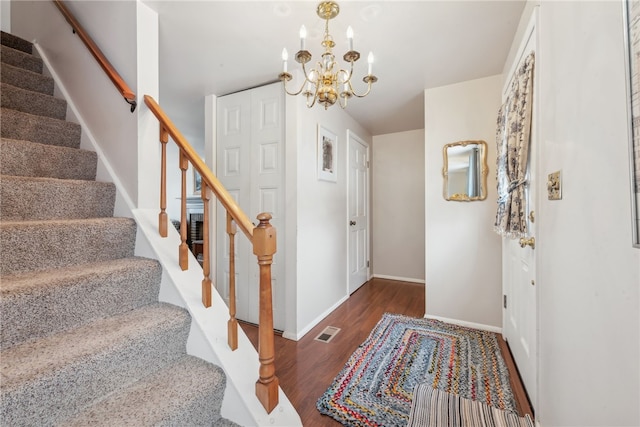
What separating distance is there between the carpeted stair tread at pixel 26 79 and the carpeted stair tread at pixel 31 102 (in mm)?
157

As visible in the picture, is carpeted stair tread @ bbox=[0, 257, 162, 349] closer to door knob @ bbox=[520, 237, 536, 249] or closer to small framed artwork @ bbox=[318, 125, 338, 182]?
small framed artwork @ bbox=[318, 125, 338, 182]

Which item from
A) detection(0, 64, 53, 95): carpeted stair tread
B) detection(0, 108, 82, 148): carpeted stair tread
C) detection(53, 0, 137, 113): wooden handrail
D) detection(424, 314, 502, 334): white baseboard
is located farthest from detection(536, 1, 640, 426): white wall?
detection(0, 64, 53, 95): carpeted stair tread

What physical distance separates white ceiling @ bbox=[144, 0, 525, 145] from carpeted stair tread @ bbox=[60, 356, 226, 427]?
1.97 metres

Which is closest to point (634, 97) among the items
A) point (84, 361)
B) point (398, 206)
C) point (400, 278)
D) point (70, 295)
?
point (84, 361)

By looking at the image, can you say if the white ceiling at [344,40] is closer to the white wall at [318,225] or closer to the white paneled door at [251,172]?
the white paneled door at [251,172]

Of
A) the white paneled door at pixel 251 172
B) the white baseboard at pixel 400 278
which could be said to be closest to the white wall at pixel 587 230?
the white paneled door at pixel 251 172

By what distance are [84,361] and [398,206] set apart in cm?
396

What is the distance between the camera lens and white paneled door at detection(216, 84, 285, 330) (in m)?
2.47

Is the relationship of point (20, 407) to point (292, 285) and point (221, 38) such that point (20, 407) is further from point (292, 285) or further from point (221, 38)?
point (221, 38)

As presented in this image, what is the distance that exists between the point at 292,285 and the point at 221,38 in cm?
200

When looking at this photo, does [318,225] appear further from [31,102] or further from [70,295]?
[31,102]

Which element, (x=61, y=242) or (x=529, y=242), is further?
(x=529, y=242)

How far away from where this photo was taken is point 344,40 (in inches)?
74.0

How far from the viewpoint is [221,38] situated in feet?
6.21
